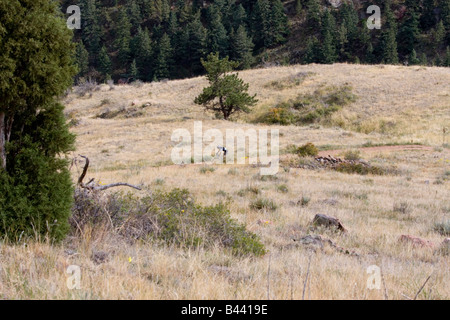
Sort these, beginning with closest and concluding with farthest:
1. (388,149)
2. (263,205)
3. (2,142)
A: (2,142) → (263,205) → (388,149)

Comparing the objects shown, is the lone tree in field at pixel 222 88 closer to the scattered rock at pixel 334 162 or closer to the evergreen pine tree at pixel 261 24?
the scattered rock at pixel 334 162

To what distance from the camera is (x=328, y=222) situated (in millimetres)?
6730

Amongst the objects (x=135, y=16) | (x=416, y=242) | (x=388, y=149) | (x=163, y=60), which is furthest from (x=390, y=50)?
(x=416, y=242)

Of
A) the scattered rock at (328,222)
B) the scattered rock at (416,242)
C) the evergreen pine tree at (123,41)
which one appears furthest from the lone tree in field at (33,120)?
the evergreen pine tree at (123,41)

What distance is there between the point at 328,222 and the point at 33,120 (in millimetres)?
4963

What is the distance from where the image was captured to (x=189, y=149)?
72.3ft

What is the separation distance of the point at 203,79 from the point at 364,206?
39.1 m

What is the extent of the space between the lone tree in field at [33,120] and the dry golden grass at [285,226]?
13.3 inches

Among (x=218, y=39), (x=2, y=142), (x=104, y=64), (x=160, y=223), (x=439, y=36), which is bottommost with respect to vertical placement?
(x=160, y=223)

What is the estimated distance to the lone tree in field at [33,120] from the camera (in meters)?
3.64

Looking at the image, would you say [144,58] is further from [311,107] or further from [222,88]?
[222,88]
